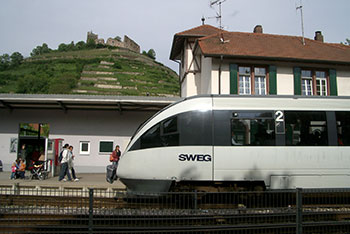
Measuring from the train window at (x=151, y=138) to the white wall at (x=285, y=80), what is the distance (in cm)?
1020

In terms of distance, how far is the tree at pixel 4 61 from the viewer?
10206 centimetres

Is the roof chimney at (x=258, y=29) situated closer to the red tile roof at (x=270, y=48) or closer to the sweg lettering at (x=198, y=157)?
the red tile roof at (x=270, y=48)

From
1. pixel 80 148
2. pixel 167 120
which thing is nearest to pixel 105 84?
pixel 80 148

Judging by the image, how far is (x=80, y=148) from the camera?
15.3 m

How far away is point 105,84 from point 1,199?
238ft

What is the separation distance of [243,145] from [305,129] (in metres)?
1.87

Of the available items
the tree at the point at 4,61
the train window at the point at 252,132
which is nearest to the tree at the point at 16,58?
the tree at the point at 4,61

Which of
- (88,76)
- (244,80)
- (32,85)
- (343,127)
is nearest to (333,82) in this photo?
(244,80)

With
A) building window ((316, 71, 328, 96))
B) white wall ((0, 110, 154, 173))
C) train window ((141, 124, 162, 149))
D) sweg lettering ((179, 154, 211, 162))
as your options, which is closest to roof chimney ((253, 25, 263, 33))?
building window ((316, 71, 328, 96))

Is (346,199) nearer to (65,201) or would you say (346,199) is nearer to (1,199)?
(65,201)

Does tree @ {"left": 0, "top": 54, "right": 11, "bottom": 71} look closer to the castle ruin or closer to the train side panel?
the castle ruin

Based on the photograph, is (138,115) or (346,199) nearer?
(346,199)

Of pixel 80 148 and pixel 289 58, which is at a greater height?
pixel 289 58

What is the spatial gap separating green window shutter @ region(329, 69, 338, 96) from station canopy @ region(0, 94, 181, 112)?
892cm
